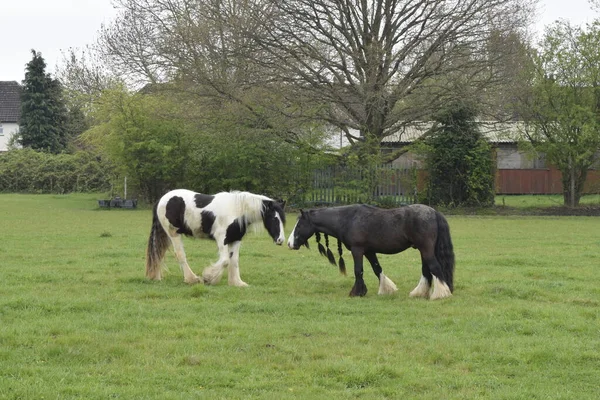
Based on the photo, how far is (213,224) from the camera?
1200cm

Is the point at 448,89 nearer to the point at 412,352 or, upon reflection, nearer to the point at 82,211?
the point at 82,211

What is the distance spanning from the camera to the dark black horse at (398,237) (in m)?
10.7


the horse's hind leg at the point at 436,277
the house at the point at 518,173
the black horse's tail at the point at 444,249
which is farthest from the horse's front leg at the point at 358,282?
the house at the point at 518,173

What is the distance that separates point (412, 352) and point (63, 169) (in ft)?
147

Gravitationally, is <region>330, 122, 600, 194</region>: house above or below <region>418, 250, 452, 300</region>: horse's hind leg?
above

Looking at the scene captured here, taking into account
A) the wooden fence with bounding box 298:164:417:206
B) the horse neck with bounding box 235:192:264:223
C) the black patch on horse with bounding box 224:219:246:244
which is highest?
the wooden fence with bounding box 298:164:417:206

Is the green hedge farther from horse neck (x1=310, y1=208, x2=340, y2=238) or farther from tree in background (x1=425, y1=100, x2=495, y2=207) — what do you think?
horse neck (x1=310, y1=208, x2=340, y2=238)

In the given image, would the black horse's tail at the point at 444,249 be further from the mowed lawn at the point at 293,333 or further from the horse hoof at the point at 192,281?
the horse hoof at the point at 192,281

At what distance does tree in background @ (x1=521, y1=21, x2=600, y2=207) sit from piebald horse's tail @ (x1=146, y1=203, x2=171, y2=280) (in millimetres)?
22764

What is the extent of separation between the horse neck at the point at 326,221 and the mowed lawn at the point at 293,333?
2.96 feet

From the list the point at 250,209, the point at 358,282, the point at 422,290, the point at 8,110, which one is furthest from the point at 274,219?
the point at 8,110

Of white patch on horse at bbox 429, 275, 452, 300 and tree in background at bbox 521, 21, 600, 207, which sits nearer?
white patch on horse at bbox 429, 275, 452, 300

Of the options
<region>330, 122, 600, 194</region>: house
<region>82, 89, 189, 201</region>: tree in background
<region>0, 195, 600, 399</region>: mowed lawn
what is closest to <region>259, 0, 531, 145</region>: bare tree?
<region>82, 89, 189, 201</region>: tree in background

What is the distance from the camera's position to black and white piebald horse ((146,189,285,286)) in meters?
11.8
